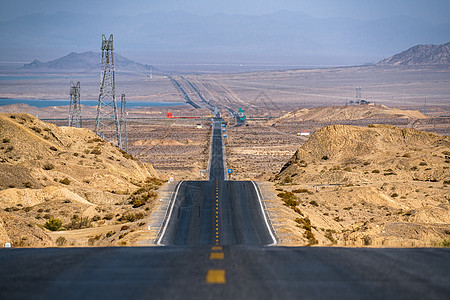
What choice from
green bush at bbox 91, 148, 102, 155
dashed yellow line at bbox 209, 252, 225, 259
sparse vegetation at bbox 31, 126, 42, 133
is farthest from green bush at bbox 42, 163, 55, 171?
dashed yellow line at bbox 209, 252, 225, 259

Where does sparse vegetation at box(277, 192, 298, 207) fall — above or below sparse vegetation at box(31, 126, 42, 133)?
below

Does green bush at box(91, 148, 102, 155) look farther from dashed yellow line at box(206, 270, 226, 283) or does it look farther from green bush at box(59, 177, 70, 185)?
dashed yellow line at box(206, 270, 226, 283)

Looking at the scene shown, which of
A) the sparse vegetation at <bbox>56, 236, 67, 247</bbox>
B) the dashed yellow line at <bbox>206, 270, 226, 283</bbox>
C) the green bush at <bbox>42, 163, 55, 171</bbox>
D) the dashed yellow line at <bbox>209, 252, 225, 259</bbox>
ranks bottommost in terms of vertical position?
the sparse vegetation at <bbox>56, 236, 67, 247</bbox>

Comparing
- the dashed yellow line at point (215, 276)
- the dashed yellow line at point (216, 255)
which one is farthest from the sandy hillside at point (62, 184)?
the dashed yellow line at point (215, 276)

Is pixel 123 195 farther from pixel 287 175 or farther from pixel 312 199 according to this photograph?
pixel 287 175

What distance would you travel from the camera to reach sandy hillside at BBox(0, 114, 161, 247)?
3141cm

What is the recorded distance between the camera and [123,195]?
45.8m

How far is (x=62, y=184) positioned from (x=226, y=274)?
119 ft

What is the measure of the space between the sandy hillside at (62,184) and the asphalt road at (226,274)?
40.7ft

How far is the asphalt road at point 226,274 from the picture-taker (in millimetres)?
9391

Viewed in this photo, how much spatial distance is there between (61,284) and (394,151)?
56.9 m

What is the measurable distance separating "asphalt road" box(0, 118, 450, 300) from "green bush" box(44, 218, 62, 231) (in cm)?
1818

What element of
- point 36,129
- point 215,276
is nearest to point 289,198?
point 36,129

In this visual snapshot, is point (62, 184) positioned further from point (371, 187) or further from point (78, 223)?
point (371, 187)
